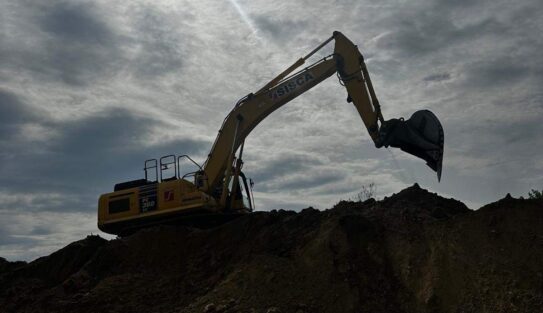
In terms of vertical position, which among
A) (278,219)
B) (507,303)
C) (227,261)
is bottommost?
(507,303)

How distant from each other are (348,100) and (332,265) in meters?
5.35

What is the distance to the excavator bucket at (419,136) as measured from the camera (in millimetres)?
14023

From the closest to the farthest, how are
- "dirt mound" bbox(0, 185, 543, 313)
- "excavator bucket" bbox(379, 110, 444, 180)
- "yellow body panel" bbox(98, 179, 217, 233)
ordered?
"dirt mound" bbox(0, 185, 543, 313) → "excavator bucket" bbox(379, 110, 444, 180) → "yellow body panel" bbox(98, 179, 217, 233)

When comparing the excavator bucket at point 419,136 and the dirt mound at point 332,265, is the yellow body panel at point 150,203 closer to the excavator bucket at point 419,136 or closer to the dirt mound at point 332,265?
the dirt mound at point 332,265

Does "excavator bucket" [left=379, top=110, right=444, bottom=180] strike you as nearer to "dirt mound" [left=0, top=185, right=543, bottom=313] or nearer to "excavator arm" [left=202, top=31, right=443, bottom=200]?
"excavator arm" [left=202, top=31, right=443, bottom=200]

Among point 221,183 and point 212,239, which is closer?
point 212,239

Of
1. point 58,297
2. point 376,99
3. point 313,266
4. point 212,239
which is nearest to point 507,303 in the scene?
point 313,266

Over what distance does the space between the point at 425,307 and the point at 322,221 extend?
14.4 feet

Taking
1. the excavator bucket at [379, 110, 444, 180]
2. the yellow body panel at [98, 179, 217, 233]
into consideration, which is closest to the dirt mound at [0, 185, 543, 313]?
the yellow body panel at [98, 179, 217, 233]

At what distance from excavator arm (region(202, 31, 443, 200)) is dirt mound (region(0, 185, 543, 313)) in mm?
1507

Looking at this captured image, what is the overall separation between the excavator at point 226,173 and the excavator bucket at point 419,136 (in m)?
0.93

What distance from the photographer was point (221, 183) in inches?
728

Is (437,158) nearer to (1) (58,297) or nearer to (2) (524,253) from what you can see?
(2) (524,253)

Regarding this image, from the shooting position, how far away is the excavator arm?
1429cm
